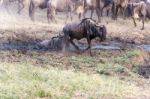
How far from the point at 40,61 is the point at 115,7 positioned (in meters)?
13.6

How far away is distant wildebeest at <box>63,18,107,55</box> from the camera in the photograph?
15.3 m

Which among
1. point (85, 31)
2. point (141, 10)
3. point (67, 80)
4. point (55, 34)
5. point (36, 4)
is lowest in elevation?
point (55, 34)

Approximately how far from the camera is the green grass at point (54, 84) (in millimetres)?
9438

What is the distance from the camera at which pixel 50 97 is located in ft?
30.8

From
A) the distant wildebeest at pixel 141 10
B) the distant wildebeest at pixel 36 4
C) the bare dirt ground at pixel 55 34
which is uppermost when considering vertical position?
the distant wildebeest at pixel 36 4

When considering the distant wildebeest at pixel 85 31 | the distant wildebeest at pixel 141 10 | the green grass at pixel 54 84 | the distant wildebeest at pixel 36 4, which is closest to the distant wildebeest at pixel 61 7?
the distant wildebeest at pixel 36 4

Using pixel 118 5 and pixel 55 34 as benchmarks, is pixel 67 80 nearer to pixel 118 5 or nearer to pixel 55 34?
pixel 55 34

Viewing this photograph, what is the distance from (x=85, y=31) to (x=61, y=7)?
376 inches

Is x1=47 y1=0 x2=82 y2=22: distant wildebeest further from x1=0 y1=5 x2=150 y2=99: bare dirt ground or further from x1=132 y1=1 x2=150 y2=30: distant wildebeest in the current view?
x1=132 y1=1 x2=150 y2=30: distant wildebeest

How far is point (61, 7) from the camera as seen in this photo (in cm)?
2497

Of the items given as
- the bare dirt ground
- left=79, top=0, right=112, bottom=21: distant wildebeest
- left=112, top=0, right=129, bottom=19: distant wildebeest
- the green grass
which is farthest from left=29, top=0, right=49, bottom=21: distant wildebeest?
the green grass

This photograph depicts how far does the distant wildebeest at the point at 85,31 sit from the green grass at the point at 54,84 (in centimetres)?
363

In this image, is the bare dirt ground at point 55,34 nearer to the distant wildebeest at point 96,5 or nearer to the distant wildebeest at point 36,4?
the distant wildebeest at point 36,4

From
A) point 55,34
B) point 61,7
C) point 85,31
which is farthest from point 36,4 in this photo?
point 85,31
